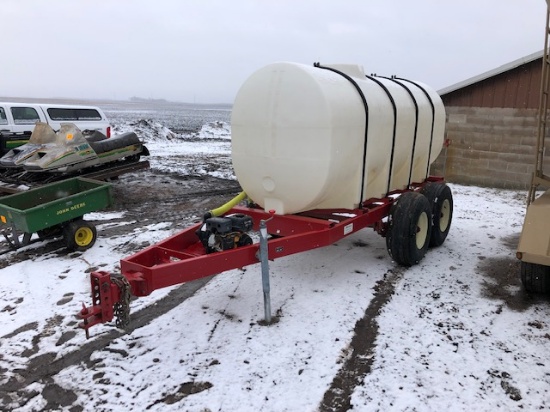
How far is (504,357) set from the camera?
12.4 feet

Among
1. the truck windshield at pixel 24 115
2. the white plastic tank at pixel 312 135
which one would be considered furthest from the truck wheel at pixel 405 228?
the truck windshield at pixel 24 115

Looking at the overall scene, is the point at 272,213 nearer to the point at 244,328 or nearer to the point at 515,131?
the point at 244,328

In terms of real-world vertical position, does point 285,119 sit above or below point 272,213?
above

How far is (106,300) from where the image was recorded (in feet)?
10.9

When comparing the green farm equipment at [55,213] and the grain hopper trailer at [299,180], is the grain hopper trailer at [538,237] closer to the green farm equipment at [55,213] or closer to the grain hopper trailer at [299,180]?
the grain hopper trailer at [299,180]

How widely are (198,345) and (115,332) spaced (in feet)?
2.83

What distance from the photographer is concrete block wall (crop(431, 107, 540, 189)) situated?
11.0 meters

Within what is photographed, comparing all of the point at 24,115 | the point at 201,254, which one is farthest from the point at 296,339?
the point at 24,115

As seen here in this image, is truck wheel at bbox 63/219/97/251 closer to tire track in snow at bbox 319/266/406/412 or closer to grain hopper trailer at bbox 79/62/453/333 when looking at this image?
grain hopper trailer at bbox 79/62/453/333

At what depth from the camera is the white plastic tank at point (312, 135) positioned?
4430mm

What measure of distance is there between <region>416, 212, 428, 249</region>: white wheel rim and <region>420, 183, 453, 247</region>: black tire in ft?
1.71

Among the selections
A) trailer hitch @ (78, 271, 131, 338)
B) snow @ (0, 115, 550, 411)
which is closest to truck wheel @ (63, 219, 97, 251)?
snow @ (0, 115, 550, 411)

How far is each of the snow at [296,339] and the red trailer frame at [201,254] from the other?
55 centimetres

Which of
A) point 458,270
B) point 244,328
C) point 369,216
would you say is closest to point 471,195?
point 458,270
